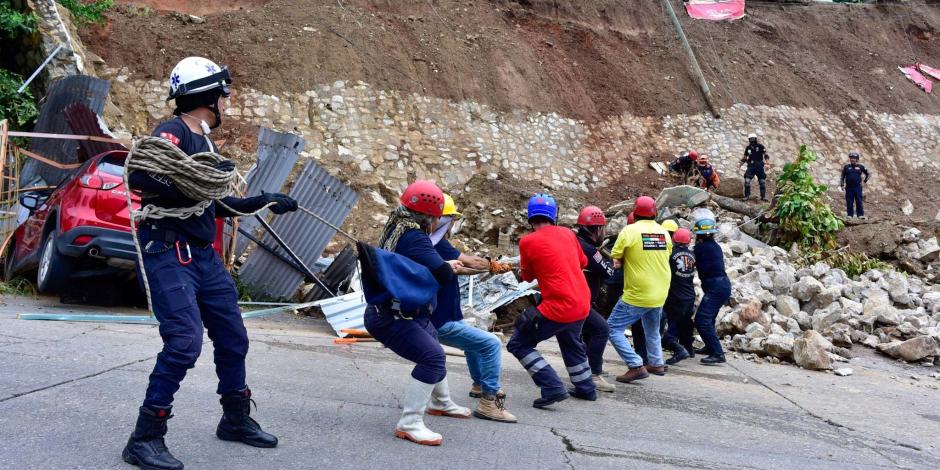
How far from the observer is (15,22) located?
1502 centimetres

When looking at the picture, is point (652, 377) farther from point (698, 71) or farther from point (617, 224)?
point (698, 71)

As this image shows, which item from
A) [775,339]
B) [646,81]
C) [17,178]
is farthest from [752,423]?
[646,81]

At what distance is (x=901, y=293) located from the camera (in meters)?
12.1

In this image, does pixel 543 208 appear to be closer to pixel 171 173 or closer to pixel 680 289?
pixel 171 173

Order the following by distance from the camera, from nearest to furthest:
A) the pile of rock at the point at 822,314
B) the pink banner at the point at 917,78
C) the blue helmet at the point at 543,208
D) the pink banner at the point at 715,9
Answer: the blue helmet at the point at 543,208 → the pile of rock at the point at 822,314 → the pink banner at the point at 715,9 → the pink banner at the point at 917,78

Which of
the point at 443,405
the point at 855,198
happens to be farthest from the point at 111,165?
the point at 855,198

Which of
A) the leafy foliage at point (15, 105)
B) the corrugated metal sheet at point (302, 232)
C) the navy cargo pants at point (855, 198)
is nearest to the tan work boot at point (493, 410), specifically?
the corrugated metal sheet at point (302, 232)

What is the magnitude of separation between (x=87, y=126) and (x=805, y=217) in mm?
12616

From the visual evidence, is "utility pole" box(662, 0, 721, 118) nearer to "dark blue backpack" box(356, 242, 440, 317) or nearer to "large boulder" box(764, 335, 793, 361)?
"large boulder" box(764, 335, 793, 361)

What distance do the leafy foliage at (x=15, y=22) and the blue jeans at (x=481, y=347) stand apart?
13.6 metres

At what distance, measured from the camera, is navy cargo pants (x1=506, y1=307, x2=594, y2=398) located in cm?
604

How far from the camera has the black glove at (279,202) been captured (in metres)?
4.18

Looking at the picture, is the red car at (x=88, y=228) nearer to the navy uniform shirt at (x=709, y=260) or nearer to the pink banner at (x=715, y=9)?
the navy uniform shirt at (x=709, y=260)

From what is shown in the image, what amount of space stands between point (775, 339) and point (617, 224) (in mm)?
5741
